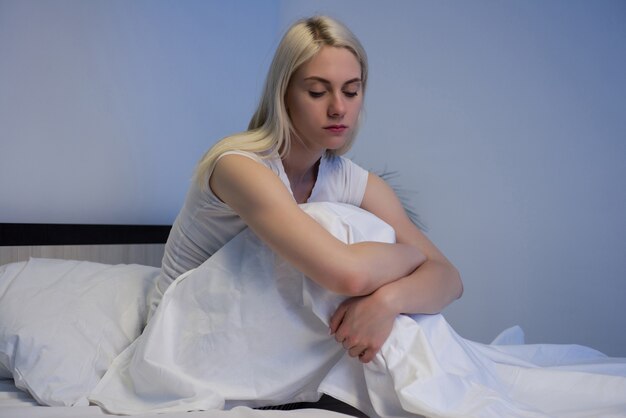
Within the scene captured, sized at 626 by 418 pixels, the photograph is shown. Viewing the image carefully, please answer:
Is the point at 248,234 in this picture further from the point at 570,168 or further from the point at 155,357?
the point at 570,168

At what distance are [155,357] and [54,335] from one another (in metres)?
0.31

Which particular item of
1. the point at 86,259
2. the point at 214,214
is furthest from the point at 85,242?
the point at 214,214

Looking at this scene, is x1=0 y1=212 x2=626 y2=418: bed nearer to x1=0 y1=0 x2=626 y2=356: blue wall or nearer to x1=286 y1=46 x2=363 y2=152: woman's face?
x1=286 y1=46 x2=363 y2=152: woman's face

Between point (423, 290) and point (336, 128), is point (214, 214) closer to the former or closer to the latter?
point (336, 128)

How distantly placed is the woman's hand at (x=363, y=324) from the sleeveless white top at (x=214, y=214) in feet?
1.39

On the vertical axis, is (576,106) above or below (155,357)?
above

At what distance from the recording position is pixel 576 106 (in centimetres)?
322

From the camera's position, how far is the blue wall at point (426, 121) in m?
2.45

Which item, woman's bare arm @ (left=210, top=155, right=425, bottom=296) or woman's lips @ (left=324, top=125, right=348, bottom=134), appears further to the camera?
woman's lips @ (left=324, top=125, right=348, bottom=134)

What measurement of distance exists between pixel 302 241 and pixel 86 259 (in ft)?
4.39

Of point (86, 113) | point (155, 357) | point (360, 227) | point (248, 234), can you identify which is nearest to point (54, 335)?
point (155, 357)

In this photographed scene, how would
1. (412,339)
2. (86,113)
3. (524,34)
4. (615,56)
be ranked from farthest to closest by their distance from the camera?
1. (524,34)
2. (615,56)
3. (86,113)
4. (412,339)

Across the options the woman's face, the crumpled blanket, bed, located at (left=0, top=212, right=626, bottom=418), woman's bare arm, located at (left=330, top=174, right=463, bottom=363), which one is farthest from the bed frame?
woman's bare arm, located at (left=330, top=174, right=463, bottom=363)

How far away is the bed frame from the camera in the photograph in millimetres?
2240
